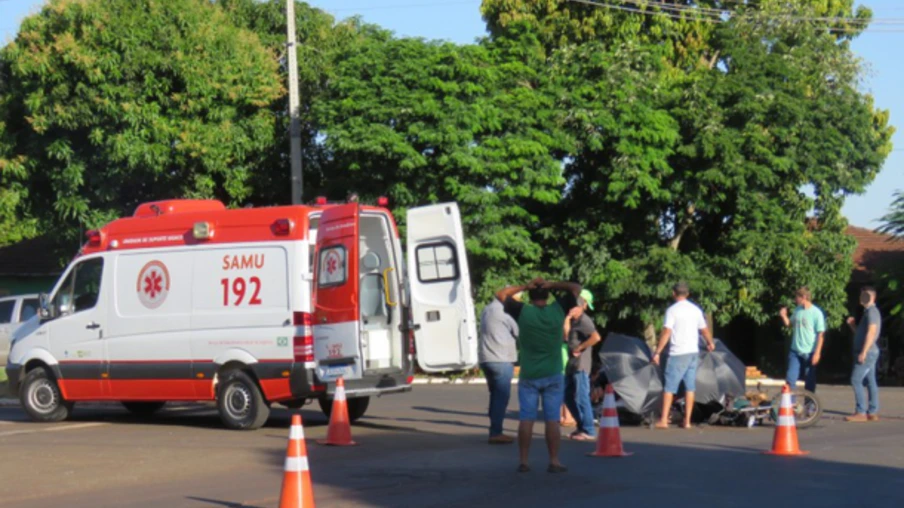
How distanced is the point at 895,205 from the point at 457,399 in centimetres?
1804

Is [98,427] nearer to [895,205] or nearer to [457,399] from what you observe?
[457,399]

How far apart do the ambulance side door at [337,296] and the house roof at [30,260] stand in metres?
21.0

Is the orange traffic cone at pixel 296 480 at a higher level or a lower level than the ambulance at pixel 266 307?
lower

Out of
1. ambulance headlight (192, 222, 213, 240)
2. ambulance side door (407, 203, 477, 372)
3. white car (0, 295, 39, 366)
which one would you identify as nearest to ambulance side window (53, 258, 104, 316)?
ambulance headlight (192, 222, 213, 240)

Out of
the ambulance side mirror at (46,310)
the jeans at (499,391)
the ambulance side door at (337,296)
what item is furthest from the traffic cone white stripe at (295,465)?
the ambulance side mirror at (46,310)

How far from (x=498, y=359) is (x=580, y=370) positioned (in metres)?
1.08

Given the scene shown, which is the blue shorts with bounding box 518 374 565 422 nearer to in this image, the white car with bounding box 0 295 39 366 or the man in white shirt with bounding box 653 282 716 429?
the man in white shirt with bounding box 653 282 716 429

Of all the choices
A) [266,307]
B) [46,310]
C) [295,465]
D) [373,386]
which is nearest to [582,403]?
[373,386]

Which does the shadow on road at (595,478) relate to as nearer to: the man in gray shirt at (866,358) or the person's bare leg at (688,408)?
the person's bare leg at (688,408)

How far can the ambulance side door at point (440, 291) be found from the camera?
14594 mm

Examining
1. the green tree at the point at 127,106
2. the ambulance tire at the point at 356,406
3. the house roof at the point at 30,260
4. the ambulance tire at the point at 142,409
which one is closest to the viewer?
the ambulance tire at the point at 356,406

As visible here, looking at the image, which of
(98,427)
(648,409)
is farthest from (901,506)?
(98,427)

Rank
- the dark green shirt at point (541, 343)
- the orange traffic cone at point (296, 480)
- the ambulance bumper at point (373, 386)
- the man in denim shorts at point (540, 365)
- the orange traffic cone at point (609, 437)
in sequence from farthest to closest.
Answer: the ambulance bumper at point (373, 386), the orange traffic cone at point (609, 437), the dark green shirt at point (541, 343), the man in denim shorts at point (540, 365), the orange traffic cone at point (296, 480)

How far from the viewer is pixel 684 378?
1422 centimetres
